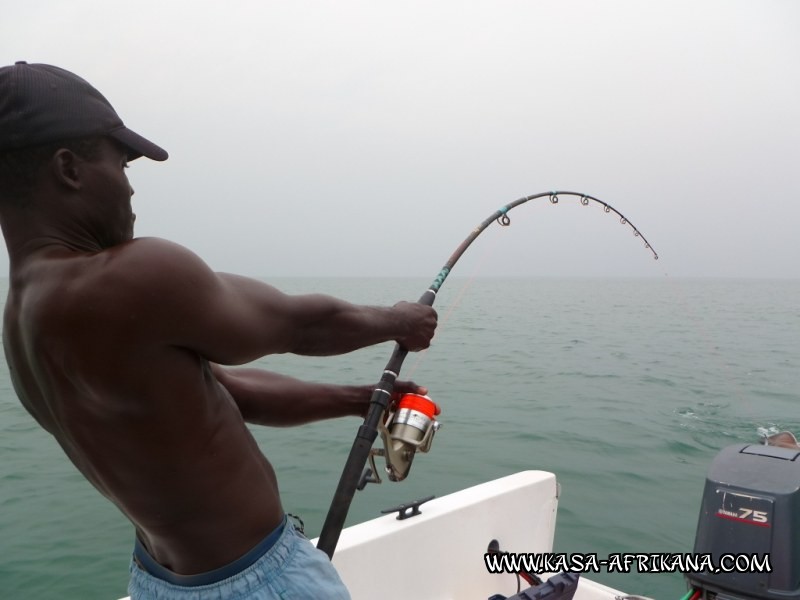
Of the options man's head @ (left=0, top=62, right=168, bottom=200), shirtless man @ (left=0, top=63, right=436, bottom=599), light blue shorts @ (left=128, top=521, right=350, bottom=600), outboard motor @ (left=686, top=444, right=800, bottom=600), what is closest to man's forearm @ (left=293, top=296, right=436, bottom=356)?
shirtless man @ (left=0, top=63, right=436, bottom=599)

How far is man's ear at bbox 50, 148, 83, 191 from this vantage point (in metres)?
1.24

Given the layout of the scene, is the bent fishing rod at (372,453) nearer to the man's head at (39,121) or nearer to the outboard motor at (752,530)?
the man's head at (39,121)

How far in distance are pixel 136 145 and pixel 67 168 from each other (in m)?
0.14

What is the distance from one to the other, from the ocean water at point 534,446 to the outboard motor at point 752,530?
5.32 ft

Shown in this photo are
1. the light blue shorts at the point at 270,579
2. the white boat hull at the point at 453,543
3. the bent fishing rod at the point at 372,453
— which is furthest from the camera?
the white boat hull at the point at 453,543

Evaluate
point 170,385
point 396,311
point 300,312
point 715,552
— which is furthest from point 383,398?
point 715,552

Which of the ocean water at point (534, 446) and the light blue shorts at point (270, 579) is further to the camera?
the ocean water at point (534, 446)

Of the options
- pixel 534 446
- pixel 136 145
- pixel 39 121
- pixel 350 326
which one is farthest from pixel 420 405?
pixel 534 446

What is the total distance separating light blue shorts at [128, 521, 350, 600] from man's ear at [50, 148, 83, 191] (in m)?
0.84

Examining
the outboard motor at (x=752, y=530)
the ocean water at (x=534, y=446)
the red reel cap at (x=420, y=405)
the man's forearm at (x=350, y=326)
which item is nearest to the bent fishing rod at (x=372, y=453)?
the red reel cap at (x=420, y=405)

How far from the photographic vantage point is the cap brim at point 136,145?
131cm

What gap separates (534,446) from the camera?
716cm

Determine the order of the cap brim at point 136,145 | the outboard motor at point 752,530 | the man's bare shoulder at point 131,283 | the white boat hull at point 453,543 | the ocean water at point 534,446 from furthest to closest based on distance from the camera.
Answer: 1. the ocean water at point 534,446
2. the white boat hull at point 453,543
3. the outboard motor at point 752,530
4. the cap brim at point 136,145
5. the man's bare shoulder at point 131,283

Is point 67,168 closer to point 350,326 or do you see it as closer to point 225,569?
point 350,326
